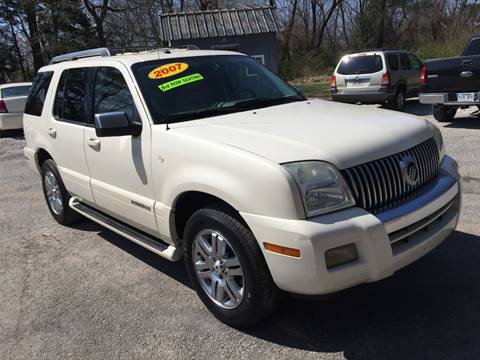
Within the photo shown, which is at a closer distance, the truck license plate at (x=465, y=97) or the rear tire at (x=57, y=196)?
the rear tire at (x=57, y=196)

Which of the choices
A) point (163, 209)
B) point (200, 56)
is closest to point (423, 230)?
point (163, 209)

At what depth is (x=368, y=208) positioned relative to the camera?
286 cm

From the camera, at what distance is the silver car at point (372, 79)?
1299 cm

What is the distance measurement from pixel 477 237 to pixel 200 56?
2979 mm

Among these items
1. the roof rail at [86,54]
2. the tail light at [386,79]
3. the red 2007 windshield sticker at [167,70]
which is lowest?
the tail light at [386,79]

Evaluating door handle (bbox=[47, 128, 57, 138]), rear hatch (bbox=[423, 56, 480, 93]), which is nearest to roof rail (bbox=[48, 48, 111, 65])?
door handle (bbox=[47, 128, 57, 138])

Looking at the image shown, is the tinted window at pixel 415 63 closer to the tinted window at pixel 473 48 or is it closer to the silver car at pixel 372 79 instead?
the silver car at pixel 372 79

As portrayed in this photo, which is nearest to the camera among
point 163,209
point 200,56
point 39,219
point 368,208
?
point 368,208

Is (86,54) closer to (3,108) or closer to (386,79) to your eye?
(386,79)

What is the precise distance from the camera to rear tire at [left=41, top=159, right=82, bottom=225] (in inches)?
210


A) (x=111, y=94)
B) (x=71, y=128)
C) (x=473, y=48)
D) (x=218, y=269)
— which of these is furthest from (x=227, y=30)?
(x=218, y=269)

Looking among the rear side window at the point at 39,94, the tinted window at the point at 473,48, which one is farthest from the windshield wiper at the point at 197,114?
the tinted window at the point at 473,48

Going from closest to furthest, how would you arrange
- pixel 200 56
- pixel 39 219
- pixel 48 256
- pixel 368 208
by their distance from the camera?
pixel 368 208
pixel 200 56
pixel 48 256
pixel 39 219

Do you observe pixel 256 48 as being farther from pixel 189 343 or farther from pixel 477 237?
pixel 189 343
